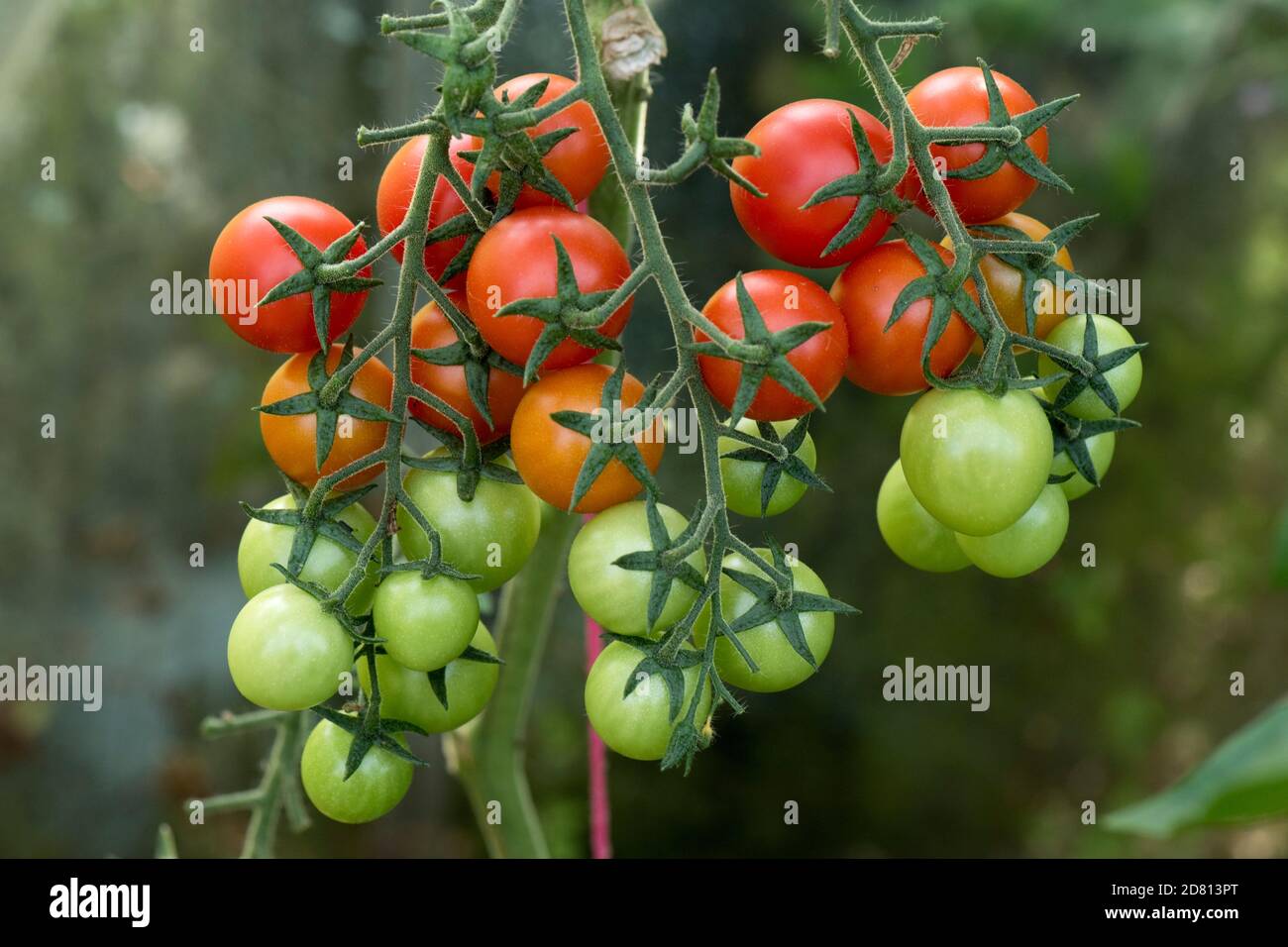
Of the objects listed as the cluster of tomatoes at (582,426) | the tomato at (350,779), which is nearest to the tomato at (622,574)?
the cluster of tomatoes at (582,426)

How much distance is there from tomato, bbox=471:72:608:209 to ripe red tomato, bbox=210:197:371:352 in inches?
2.7

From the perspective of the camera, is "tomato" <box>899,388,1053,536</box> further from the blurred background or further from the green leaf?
the blurred background

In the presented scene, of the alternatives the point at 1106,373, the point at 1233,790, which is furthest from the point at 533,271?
the point at 1233,790

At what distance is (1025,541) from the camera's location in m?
0.43

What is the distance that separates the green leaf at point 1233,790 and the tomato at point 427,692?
0.41 meters

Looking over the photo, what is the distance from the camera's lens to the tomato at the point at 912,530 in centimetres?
47

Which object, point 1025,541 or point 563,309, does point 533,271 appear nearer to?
point 563,309

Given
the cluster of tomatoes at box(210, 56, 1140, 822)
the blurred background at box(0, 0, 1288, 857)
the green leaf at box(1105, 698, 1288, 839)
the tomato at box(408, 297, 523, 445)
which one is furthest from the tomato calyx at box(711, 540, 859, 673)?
the blurred background at box(0, 0, 1288, 857)

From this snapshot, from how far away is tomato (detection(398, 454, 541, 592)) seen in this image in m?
0.40

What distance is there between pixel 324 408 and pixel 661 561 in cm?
13
